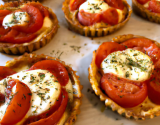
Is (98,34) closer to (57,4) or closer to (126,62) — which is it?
(126,62)

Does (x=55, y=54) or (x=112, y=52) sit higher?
(x=112, y=52)

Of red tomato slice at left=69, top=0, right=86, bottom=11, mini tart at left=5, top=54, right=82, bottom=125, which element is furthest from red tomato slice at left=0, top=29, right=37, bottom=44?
red tomato slice at left=69, top=0, right=86, bottom=11

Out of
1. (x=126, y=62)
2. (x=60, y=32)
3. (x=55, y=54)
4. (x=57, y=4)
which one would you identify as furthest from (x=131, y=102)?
(x=57, y=4)

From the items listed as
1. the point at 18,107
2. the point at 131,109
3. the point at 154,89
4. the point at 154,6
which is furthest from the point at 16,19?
the point at 154,6

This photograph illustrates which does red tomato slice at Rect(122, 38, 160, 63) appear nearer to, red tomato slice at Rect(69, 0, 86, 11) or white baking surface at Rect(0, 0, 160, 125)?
white baking surface at Rect(0, 0, 160, 125)

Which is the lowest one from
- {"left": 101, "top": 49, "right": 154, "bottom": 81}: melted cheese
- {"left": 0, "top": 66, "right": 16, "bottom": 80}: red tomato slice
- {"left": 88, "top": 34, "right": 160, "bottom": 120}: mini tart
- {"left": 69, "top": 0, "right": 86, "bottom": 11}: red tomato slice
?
{"left": 88, "top": 34, "right": 160, "bottom": 120}: mini tart

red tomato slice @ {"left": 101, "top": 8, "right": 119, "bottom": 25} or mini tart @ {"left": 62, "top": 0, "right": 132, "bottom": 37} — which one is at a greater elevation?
red tomato slice @ {"left": 101, "top": 8, "right": 119, "bottom": 25}

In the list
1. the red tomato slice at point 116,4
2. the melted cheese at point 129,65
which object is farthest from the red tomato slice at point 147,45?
the red tomato slice at point 116,4
